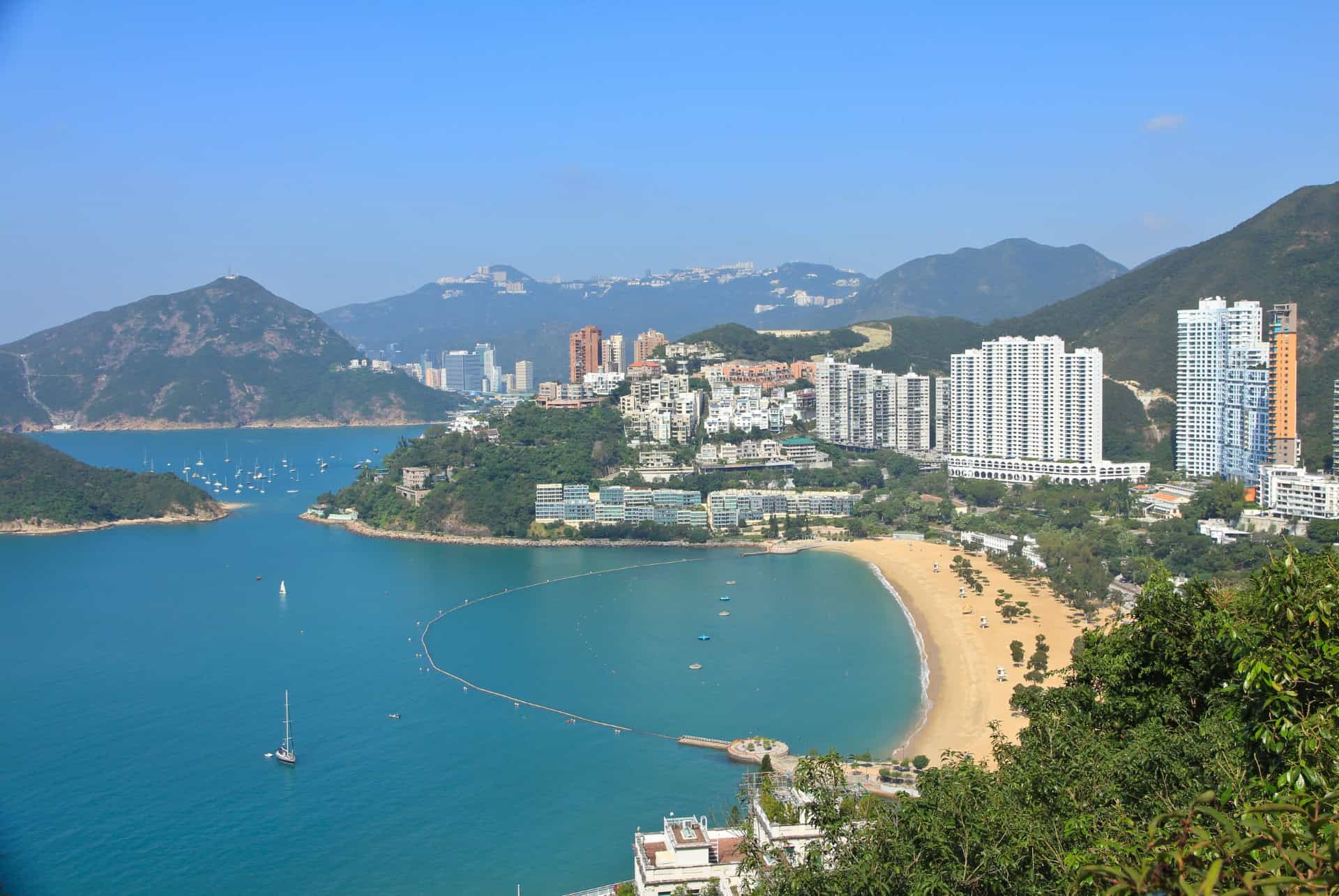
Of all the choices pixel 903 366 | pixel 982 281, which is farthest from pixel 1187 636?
pixel 982 281

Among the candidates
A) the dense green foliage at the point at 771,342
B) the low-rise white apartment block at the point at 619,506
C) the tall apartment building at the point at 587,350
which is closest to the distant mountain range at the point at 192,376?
the tall apartment building at the point at 587,350

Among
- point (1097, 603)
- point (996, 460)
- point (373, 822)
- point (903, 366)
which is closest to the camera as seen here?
point (373, 822)

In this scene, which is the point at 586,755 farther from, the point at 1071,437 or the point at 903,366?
the point at 903,366

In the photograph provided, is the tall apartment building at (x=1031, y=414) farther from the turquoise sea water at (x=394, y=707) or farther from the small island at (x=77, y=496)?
the small island at (x=77, y=496)

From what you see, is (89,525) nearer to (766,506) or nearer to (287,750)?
(766,506)

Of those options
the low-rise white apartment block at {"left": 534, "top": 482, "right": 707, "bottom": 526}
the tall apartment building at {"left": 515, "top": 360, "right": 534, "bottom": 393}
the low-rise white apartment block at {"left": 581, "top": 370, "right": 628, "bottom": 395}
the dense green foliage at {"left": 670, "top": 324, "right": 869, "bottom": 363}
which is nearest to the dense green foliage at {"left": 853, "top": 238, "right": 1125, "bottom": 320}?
the tall apartment building at {"left": 515, "top": 360, "right": 534, "bottom": 393}
